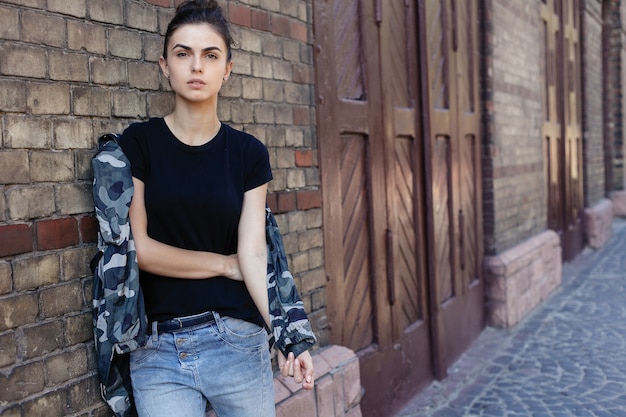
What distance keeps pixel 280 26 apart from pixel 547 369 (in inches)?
138

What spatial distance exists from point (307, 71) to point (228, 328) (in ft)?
5.81

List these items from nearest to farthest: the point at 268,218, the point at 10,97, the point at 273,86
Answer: the point at 10,97
the point at 268,218
the point at 273,86

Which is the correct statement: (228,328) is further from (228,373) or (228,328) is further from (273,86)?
(273,86)

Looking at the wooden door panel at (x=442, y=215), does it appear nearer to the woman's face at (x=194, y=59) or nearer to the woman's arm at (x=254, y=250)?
the woman's arm at (x=254, y=250)

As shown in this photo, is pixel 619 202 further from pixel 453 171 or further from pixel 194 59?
pixel 194 59

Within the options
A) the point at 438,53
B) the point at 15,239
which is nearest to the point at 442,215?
the point at 438,53

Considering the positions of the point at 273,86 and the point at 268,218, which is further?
the point at 273,86

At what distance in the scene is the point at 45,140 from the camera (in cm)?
205

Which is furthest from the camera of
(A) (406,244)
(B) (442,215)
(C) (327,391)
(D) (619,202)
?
(D) (619,202)

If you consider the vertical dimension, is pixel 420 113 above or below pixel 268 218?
above

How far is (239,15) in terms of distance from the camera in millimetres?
3012

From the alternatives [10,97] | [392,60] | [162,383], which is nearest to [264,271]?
[162,383]

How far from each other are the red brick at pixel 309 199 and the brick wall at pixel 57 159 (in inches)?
40.8

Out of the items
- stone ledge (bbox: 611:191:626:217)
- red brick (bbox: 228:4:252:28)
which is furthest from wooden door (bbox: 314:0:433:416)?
stone ledge (bbox: 611:191:626:217)
